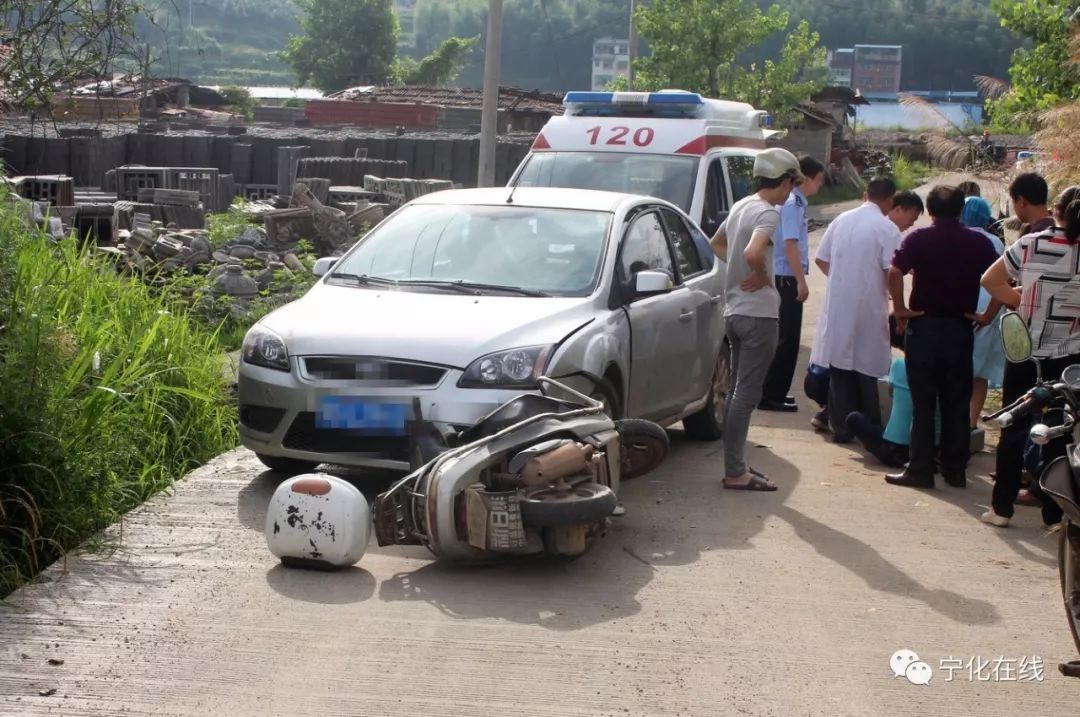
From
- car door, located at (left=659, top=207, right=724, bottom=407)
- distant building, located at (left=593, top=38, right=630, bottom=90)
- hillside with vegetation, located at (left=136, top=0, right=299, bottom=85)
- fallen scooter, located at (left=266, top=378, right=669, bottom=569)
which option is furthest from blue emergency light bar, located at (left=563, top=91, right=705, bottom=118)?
hillside with vegetation, located at (left=136, top=0, right=299, bottom=85)

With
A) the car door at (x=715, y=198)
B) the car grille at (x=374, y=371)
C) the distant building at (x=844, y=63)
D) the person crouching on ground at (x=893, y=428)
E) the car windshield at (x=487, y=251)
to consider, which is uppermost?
the distant building at (x=844, y=63)

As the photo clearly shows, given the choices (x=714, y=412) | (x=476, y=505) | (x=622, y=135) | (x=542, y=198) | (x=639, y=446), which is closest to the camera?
(x=476, y=505)

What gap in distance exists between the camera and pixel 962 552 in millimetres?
6594

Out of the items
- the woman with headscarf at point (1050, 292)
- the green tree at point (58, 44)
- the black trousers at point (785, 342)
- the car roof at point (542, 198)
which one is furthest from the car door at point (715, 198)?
the green tree at point (58, 44)

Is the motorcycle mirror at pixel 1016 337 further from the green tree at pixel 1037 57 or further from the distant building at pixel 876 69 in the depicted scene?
the distant building at pixel 876 69

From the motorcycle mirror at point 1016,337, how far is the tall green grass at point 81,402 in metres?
4.20

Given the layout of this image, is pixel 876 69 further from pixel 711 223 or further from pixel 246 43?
pixel 711 223

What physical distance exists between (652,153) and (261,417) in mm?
5965

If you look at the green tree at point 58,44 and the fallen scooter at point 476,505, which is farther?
the green tree at point 58,44


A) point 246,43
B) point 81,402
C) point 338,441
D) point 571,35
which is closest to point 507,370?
point 338,441

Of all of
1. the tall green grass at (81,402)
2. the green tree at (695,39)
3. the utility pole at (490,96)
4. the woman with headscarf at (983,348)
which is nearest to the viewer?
the tall green grass at (81,402)

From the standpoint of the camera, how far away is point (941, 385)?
25.6 feet

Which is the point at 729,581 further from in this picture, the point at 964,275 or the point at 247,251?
the point at 247,251

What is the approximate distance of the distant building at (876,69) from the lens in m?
84.1
